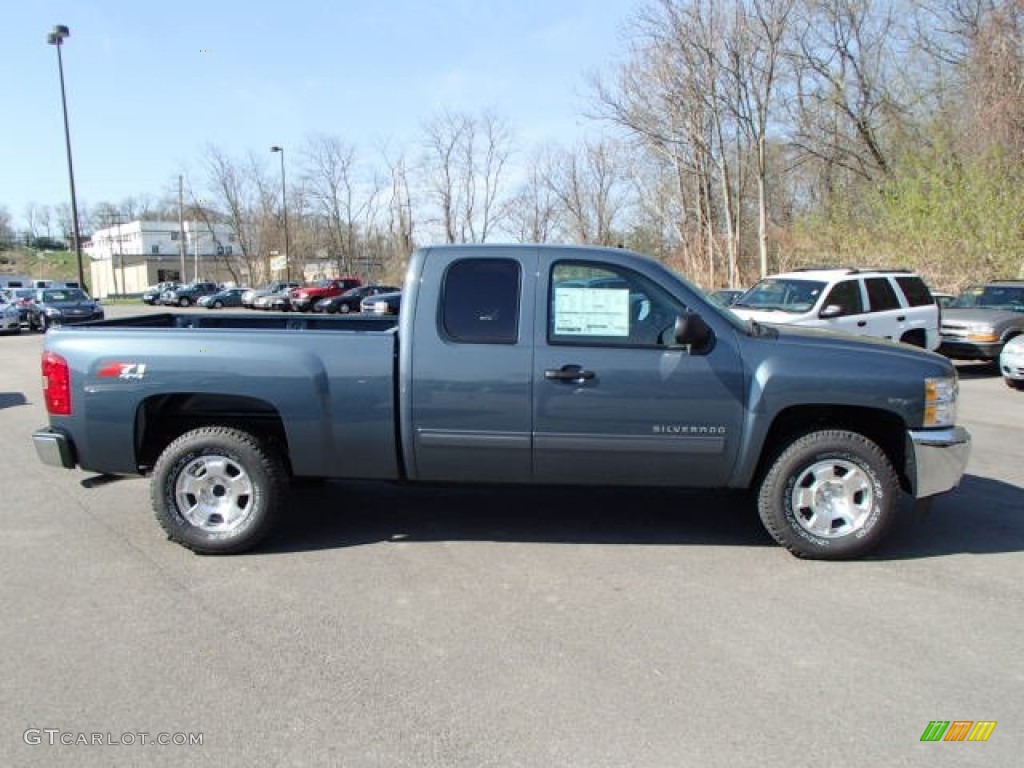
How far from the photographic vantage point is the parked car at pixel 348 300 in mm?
37344

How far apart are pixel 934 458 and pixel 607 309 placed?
2129mm

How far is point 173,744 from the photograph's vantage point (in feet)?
9.23

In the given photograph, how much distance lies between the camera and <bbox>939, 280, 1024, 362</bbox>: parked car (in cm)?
1348

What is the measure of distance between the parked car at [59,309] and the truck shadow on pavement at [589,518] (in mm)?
23228

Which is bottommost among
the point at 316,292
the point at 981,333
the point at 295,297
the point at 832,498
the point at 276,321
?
the point at 832,498

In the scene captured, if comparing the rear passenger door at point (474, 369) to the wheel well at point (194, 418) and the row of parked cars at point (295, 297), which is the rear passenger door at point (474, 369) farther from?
the row of parked cars at point (295, 297)

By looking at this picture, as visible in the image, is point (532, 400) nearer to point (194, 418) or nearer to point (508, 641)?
point (508, 641)

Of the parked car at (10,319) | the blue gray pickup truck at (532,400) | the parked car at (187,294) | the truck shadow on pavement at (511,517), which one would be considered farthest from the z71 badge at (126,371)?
the parked car at (187,294)

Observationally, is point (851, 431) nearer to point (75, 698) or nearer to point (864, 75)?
point (75, 698)

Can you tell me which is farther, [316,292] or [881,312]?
[316,292]

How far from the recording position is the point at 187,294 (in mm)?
51000

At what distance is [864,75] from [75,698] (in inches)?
1359

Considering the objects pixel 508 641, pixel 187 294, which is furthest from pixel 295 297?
pixel 508 641

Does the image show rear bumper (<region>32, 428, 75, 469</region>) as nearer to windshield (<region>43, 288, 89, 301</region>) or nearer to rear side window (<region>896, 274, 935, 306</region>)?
rear side window (<region>896, 274, 935, 306</region>)
